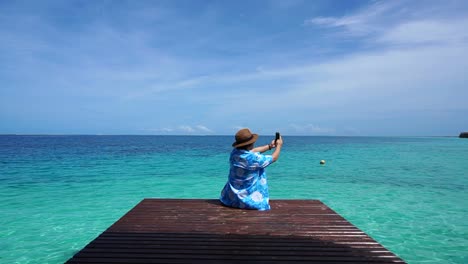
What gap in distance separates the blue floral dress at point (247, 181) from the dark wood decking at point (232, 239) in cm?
18

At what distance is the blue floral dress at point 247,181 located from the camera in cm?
520

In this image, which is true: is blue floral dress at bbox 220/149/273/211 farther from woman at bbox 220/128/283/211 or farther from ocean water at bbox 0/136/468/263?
ocean water at bbox 0/136/468/263

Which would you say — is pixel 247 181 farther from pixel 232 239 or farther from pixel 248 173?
pixel 232 239

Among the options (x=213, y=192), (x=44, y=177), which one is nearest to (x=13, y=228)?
(x=213, y=192)

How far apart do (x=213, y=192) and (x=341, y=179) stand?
778 centimetres

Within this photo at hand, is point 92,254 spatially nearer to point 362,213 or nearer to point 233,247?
point 233,247

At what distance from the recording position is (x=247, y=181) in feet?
17.6

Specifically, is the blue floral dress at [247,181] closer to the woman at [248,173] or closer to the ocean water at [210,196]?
the woman at [248,173]

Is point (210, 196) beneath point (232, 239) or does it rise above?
beneath

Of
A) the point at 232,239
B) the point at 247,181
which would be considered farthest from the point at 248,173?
the point at 232,239

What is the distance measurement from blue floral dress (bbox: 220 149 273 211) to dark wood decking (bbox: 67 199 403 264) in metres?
Answer: 0.18

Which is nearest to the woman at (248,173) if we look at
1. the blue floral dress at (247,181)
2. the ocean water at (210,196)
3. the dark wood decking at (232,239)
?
the blue floral dress at (247,181)

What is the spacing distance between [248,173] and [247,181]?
0.16 m

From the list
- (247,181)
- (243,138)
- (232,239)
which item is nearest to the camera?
(232,239)
